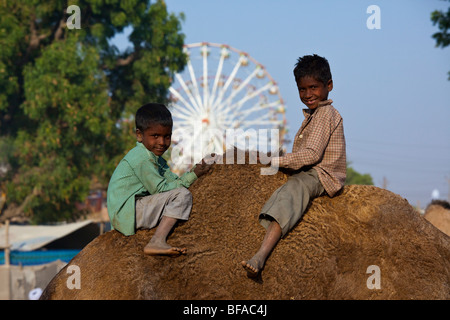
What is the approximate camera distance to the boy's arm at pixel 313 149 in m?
→ 4.55

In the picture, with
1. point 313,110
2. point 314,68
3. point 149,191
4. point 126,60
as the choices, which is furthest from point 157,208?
point 126,60

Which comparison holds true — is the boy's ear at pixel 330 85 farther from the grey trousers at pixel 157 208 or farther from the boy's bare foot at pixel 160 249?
the boy's bare foot at pixel 160 249

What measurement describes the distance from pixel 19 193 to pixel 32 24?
617 centimetres

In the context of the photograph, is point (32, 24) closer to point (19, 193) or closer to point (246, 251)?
point (19, 193)

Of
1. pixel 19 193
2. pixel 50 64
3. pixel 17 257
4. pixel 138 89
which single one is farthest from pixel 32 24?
pixel 17 257

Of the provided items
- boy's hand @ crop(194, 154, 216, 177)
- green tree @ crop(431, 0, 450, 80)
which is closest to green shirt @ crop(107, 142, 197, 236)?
boy's hand @ crop(194, 154, 216, 177)

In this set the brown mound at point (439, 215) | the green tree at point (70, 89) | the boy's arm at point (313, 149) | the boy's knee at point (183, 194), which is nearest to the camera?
the boy's knee at point (183, 194)

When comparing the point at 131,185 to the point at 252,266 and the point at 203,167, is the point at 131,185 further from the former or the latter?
the point at 252,266

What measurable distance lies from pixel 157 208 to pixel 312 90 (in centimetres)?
158

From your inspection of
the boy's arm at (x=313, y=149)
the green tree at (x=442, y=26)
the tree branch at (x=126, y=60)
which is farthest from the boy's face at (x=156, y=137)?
the tree branch at (x=126, y=60)

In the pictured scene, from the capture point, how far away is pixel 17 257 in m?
18.3

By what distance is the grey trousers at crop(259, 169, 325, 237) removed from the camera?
4359 millimetres

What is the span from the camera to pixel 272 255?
14.3 feet

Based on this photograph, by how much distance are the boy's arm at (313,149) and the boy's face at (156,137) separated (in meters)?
0.88
